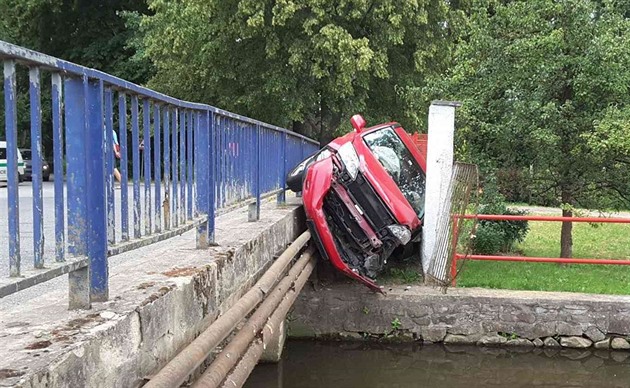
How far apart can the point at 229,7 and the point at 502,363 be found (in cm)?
1134

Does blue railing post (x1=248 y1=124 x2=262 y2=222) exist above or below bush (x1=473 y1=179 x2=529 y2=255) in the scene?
above

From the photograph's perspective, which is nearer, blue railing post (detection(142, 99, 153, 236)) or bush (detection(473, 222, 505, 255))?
blue railing post (detection(142, 99, 153, 236))

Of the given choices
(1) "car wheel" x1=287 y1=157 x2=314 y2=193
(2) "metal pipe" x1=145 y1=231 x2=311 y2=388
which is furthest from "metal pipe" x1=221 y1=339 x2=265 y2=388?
(1) "car wheel" x1=287 y1=157 x2=314 y2=193

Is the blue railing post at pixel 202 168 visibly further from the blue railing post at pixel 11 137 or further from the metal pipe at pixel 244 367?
the blue railing post at pixel 11 137

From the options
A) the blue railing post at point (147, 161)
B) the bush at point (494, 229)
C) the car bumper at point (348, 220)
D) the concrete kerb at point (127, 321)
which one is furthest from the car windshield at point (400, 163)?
the blue railing post at point (147, 161)

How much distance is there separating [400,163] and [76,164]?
6.01 m

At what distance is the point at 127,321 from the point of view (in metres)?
2.45

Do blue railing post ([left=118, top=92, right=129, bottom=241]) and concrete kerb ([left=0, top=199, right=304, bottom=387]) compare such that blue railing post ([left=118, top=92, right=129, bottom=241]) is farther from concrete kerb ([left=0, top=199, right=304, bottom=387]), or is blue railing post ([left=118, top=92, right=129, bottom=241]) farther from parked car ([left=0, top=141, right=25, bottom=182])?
parked car ([left=0, top=141, right=25, bottom=182])

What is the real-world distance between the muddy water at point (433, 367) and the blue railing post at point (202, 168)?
9.01ft

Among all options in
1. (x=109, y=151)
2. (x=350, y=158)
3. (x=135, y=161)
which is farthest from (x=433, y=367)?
(x=109, y=151)

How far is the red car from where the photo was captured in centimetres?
679

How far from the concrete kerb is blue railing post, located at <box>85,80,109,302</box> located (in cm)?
25

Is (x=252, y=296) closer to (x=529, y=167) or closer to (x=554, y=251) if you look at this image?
(x=529, y=167)

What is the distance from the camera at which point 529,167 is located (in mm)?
9008
